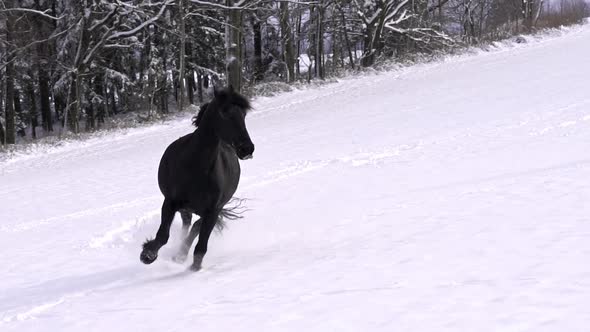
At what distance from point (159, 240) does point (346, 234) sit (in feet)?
6.94

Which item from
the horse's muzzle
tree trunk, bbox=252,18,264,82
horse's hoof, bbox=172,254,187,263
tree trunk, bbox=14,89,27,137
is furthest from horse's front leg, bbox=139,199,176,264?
tree trunk, bbox=14,89,27,137

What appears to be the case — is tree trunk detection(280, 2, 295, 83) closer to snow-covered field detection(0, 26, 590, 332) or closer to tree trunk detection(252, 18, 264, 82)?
tree trunk detection(252, 18, 264, 82)

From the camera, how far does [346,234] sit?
6801 millimetres

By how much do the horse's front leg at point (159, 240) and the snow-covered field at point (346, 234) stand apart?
0.70 ft

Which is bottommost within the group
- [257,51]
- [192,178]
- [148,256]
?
[257,51]

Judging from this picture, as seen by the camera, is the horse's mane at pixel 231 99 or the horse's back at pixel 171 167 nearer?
the horse's mane at pixel 231 99

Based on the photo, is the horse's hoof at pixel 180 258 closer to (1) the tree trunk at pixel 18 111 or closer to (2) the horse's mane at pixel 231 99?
(2) the horse's mane at pixel 231 99

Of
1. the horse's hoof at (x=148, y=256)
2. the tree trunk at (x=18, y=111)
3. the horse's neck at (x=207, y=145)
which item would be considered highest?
the horse's neck at (x=207, y=145)

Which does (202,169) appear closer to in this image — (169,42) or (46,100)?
(169,42)

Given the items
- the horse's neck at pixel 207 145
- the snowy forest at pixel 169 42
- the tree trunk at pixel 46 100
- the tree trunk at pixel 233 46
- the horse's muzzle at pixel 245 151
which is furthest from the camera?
the tree trunk at pixel 46 100

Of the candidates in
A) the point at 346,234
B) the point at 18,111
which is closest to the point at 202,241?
the point at 346,234

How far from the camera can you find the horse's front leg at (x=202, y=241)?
5.97 meters

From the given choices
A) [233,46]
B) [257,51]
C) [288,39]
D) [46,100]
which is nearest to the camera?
[233,46]

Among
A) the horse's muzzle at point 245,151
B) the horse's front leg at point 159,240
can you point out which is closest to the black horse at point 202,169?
the horse's front leg at point 159,240
